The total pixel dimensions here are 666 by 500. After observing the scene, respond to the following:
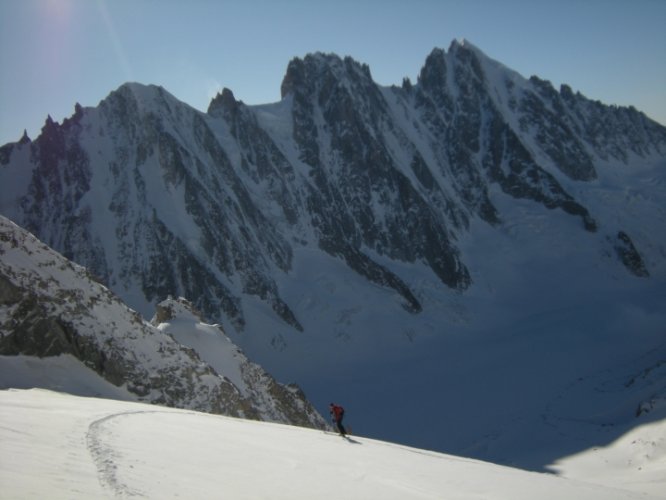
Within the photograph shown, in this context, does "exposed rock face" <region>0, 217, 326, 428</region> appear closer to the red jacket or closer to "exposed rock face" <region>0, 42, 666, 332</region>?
the red jacket

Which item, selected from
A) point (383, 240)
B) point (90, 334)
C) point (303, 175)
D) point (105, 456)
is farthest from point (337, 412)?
point (303, 175)

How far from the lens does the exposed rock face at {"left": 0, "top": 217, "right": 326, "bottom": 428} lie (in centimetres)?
2973

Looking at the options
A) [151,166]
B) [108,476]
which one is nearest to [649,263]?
[151,166]

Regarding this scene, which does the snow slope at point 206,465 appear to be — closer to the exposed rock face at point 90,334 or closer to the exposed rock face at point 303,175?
the exposed rock face at point 90,334

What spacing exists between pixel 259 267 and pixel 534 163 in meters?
84.7

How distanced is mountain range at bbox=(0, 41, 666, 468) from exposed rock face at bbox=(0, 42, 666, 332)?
1.41 feet

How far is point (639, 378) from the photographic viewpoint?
58.9 meters

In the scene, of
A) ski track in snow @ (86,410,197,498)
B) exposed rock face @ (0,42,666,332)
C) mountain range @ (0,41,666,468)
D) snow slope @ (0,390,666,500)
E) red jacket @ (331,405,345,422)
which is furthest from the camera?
exposed rock face @ (0,42,666,332)

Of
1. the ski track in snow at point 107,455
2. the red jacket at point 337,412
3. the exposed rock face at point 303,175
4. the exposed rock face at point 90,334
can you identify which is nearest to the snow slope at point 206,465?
the ski track in snow at point 107,455

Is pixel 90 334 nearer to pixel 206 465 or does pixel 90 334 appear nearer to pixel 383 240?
pixel 206 465

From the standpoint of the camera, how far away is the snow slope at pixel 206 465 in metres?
10.4

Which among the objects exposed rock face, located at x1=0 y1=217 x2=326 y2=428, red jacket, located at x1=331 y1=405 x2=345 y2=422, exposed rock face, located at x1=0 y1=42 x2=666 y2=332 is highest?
exposed rock face, located at x1=0 y1=42 x2=666 y2=332

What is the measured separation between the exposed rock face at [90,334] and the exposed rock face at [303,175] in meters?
49.8

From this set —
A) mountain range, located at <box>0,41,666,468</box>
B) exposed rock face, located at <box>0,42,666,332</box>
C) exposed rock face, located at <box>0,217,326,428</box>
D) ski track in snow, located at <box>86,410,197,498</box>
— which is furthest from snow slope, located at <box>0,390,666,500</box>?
exposed rock face, located at <box>0,42,666,332</box>
